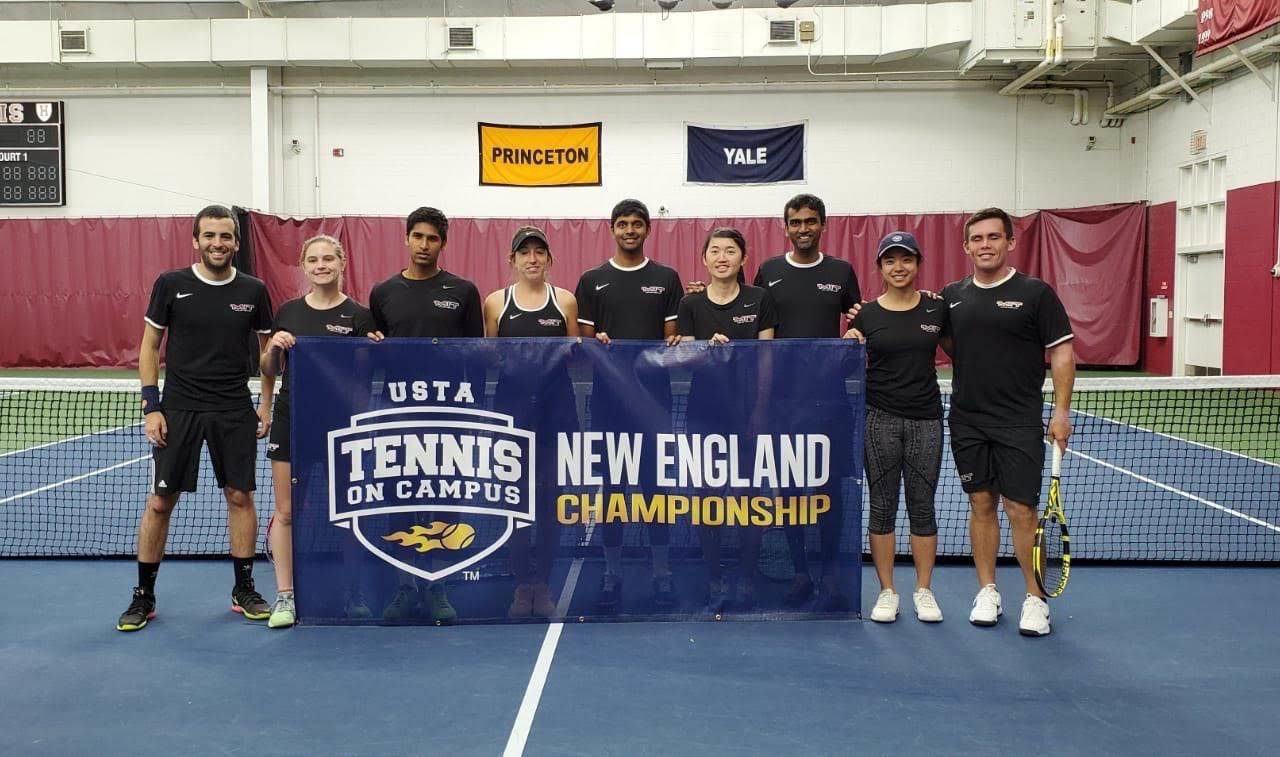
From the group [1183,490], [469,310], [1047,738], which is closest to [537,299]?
[469,310]

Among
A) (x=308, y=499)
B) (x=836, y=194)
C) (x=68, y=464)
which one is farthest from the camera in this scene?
(x=836, y=194)

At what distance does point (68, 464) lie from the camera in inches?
358

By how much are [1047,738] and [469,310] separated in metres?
3.12

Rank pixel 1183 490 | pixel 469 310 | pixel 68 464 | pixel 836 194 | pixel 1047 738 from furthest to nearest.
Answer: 1. pixel 836 194
2. pixel 68 464
3. pixel 1183 490
4. pixel 469 310
5. pixel 1047 738

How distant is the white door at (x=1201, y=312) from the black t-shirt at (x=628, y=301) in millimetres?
13212

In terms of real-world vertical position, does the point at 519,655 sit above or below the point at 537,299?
below

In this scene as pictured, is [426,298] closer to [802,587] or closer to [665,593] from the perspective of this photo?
[665,593]

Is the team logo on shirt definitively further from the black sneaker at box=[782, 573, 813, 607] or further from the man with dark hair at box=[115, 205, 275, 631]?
the black sneaker at box=[782, 573, 813, 607]

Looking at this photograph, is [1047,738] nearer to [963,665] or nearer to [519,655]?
[963,665]

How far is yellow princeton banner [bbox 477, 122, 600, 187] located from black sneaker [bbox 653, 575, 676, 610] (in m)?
14.9

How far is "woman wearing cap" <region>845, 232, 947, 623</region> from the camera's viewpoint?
16.1 ft

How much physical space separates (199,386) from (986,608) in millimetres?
3725

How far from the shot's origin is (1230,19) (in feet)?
41.8

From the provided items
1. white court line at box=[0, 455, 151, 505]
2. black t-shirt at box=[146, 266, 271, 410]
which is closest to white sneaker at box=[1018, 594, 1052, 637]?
black t-shirt at box=[146, 266, 271, 410]
